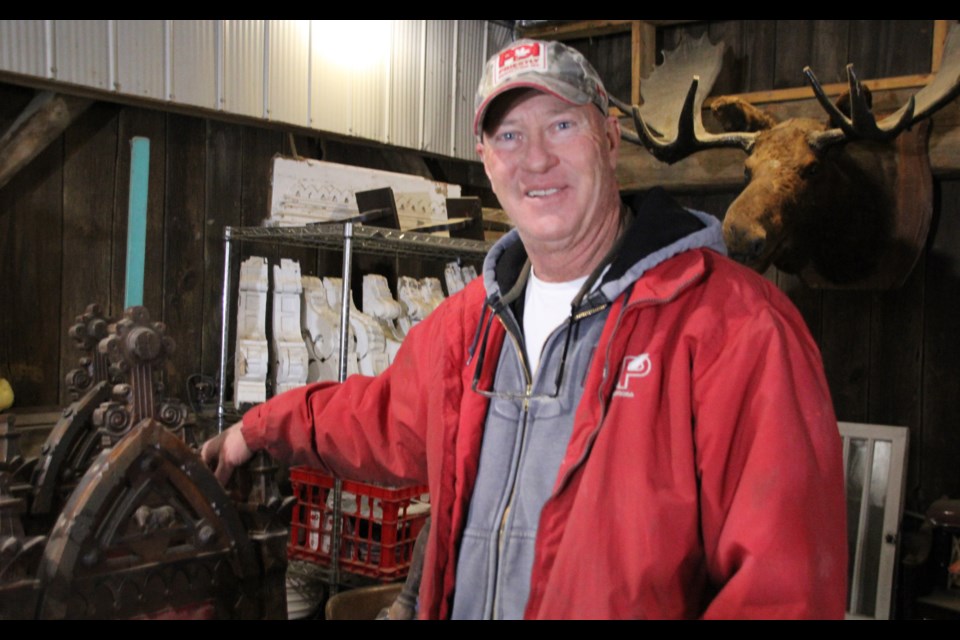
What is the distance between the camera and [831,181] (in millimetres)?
3260

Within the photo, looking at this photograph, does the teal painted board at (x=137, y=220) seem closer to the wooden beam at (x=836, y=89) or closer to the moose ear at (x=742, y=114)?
the moose ear at (x=742, y=114)

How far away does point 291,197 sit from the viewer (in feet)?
12.0

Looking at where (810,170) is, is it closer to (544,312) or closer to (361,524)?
(544,312)

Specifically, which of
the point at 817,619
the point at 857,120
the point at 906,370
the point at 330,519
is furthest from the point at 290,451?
the point at 906,370

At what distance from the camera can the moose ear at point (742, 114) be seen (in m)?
3.38

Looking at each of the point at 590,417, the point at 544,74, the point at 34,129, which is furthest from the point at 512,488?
the point at 34,129

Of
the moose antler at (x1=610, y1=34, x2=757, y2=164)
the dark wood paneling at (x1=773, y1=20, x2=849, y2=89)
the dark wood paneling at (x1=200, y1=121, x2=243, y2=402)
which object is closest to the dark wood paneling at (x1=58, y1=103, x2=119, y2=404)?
the dark wood paneling at (x1=200, y1=121, x2=243, y2=402)

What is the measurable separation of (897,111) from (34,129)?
9.62 feet

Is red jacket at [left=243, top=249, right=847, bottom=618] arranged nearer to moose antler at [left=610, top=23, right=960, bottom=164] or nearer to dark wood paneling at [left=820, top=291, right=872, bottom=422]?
moose antler at [left=610, top=23, right=960, bottom=164]

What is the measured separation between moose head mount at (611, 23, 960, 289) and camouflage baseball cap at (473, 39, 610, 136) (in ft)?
4.79

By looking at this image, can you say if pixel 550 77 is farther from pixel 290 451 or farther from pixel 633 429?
pixel 290 451

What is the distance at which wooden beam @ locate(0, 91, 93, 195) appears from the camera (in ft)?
9.44

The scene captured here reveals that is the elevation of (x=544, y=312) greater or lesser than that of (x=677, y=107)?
lesser

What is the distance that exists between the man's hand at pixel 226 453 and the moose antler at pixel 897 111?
6.77 ft
